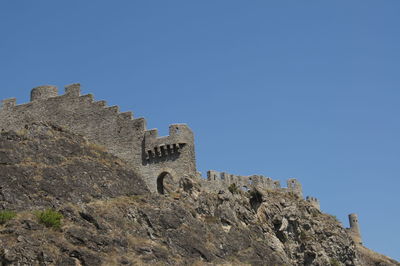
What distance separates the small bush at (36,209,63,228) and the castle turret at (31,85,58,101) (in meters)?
17.6

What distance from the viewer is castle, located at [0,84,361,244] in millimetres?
45562

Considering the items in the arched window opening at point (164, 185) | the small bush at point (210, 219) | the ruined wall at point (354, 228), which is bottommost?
the small bush at point (210, 219)

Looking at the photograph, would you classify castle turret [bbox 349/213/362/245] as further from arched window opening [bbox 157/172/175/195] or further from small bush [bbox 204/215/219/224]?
arched window opening [bbox 157/172/175/195]

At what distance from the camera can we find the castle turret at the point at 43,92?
166 ft

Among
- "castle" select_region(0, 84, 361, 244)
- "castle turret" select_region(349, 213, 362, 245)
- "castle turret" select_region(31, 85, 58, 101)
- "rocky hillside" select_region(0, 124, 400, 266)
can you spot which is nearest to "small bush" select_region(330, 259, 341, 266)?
"rocky hillside" select_region(0, 124, 400, 266)

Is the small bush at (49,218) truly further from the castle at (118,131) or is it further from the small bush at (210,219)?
the small bush at (210,219)

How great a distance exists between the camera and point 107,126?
47.5m

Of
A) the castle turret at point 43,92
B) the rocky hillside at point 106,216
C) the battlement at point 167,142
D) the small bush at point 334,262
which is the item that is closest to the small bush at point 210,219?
the rocky hillside at point 106,216

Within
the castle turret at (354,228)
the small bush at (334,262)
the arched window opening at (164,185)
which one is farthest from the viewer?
the castle turret at (354,228)

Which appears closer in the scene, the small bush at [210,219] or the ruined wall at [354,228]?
the small bush at [210,219]

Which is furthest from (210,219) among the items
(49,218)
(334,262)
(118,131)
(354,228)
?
(354,228)

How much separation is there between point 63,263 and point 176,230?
9.94 m

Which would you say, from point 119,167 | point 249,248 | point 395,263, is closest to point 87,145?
point 119,167

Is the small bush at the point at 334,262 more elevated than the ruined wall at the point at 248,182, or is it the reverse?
the ruined wall at the point at 248,182
